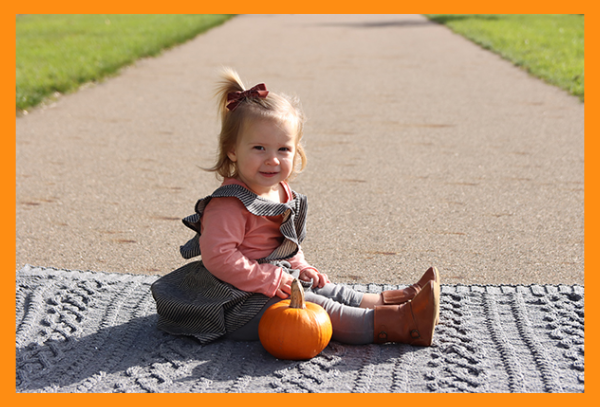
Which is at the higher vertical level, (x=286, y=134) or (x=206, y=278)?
(x=286, y=134)

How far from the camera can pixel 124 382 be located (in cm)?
288

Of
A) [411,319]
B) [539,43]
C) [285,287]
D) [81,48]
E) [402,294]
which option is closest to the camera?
[411,319]

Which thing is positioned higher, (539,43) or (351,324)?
(539,43)

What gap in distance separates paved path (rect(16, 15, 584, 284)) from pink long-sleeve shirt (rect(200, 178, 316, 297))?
2.76ft

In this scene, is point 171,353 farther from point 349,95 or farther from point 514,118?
point 349,95

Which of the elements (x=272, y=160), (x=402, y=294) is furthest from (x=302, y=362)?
(x=272, y=160)

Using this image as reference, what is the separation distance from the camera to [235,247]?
322 centimetres

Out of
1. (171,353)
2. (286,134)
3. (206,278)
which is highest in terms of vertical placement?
(286,134)

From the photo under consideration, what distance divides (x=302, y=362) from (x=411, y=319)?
21.6 inches

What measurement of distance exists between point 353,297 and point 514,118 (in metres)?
5.48

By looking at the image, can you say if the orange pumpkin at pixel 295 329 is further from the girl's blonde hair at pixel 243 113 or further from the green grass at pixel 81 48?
the green grass at pixel 81 48

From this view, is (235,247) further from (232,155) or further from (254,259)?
(232,155)

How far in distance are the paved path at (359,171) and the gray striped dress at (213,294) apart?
28.9 inches

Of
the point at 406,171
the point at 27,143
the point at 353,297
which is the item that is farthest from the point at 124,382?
the point at 27,143
